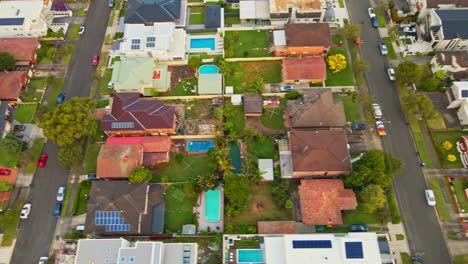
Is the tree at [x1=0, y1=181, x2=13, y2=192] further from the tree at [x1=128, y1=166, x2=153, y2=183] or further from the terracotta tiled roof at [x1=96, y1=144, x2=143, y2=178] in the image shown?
the tree at [x1=128, y1=166, x2=153, y2=183]

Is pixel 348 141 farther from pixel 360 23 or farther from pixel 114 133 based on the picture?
pixel 114 133

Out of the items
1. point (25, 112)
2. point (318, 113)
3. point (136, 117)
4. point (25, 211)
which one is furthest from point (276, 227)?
point (25, 112)

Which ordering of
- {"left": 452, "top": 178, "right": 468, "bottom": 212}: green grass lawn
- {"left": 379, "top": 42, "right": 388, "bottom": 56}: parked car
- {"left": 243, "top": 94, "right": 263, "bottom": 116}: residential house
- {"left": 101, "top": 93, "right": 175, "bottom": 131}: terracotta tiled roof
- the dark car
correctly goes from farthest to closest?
{"left": 379, "top": 42, "right": 388, "bottom": 56}: parked car → {"left": 243, "top": 94, "right": 263, "bottom": 116}: residential house → {"left": 101, "top": 93, "right": 175, "bottom": 131}: terracotta tiled roof → {"left": 452, "top": 178, "right": 468, "bottom": 212}: green grass lawn → the dark car

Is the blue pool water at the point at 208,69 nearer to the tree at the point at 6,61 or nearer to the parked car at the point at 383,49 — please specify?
the parked car at the point at 383,49

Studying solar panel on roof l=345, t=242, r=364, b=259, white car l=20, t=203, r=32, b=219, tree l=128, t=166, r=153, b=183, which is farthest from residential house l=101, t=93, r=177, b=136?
solar panel on roof l=345, t=242, r=364, b=259

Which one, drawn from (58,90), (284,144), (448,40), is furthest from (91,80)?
(448,40)
